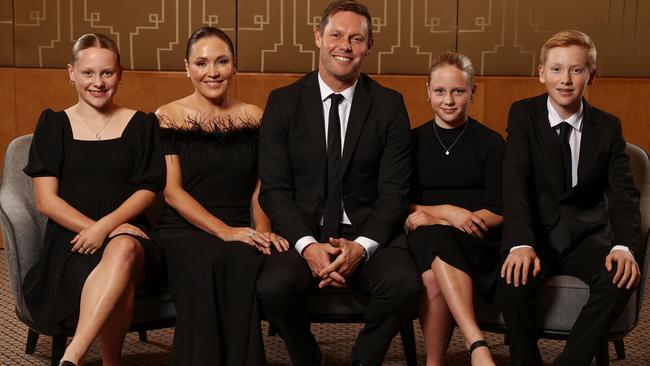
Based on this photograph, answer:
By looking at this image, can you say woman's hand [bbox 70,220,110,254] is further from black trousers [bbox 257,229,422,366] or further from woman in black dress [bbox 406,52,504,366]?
woman in black dress [bbox 406,52,504,366]

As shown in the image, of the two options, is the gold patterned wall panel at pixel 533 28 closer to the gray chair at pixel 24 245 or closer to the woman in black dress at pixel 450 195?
the woman in black dress at pixel 450 195

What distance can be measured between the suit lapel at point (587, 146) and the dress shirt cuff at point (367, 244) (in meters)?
0.75

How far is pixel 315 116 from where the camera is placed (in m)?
3.15

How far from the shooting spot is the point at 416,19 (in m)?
5.21

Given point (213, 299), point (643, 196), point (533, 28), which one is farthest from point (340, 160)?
point (533, 28)

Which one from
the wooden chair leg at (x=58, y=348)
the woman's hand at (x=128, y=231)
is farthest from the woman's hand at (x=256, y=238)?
the wooden chair leg at (x=58, y=348)

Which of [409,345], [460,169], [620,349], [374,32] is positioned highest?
[374,32]

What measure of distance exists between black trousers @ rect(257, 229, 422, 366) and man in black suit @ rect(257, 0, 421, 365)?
2 cm

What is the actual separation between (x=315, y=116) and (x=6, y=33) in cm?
281

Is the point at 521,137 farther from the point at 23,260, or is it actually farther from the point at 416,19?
the point at 416,19

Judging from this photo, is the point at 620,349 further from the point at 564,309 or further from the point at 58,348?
the point at 58,348

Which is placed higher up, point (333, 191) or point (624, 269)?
point (333, 191)

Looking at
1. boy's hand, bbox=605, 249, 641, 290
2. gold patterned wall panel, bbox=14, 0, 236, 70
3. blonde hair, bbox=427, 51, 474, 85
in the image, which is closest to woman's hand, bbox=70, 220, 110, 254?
blonde hair, bbox=427, 51, 474, 85

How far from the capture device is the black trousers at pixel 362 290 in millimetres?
2809
